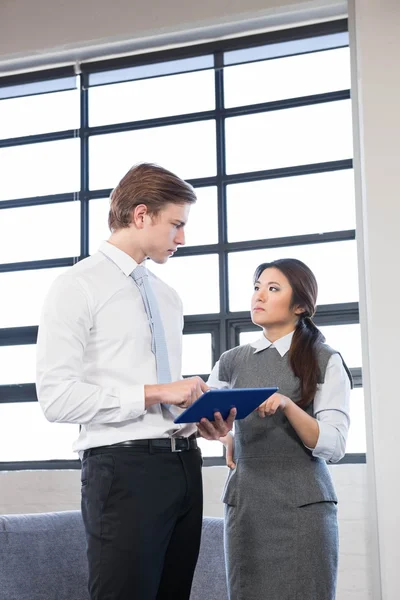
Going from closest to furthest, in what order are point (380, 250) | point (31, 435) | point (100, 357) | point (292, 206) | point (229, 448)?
point (100, 357)
point (229, 448)
point (380, 250)
point (292, 206)
point (31, 435)

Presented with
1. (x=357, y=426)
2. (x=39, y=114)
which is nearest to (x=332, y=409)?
(x=357, y=426)

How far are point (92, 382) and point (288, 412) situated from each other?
629mm

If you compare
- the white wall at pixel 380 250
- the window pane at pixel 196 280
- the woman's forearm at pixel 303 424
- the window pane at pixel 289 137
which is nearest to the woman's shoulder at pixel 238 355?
the woman's forearm at pixel 303 424

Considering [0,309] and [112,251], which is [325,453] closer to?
[112,251]

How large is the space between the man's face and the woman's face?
529 mm

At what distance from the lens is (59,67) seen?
172 inches

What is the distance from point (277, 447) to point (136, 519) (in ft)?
2.22

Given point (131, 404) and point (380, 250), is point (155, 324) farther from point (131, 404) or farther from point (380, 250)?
point (380, 250)

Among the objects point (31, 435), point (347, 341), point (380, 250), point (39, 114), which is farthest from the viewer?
point (39, 114)

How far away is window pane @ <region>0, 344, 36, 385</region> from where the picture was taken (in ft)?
14.0

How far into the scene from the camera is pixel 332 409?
91.0 inches

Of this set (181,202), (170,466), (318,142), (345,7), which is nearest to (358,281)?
(318,142)

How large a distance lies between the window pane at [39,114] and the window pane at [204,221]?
0.88 meters

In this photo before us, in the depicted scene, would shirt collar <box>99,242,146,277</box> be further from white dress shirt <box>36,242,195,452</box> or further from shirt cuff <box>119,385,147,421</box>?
shirt cuff <box>119,385,147,421</box>
